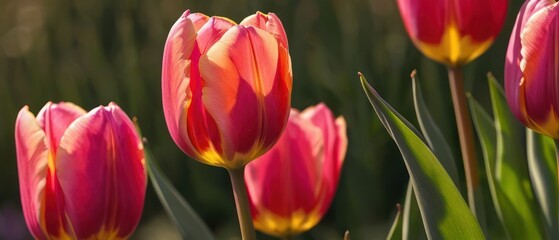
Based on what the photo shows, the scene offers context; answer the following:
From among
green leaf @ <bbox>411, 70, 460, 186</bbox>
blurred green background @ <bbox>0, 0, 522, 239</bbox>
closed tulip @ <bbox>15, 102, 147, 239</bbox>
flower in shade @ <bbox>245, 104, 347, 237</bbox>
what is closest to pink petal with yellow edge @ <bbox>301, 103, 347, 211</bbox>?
flower in shade @ <bbox>245, 104, 347, 237</bbox>

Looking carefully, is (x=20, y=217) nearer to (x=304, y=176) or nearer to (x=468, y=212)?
(x=304, y=176)

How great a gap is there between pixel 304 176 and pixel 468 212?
1.26 ft

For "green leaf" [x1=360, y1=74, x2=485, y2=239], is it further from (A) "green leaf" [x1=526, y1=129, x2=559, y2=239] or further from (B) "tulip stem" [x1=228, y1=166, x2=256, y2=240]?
(A) "green leaf" [x1=526, y1=129, x2=559, y2=239]

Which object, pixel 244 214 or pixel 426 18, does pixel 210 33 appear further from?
pixel 426 18

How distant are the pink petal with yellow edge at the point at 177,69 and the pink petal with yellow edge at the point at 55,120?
0.54 ft

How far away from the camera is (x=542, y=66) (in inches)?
44.7

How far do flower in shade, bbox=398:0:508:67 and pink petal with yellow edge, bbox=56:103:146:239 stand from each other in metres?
0.43

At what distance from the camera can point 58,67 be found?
3723mm

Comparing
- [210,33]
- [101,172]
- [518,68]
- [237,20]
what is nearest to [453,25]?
[518,68]

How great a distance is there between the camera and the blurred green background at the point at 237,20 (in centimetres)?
294

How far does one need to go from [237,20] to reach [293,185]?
2.07 m

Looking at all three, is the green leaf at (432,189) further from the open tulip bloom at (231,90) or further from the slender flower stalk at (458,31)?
the slender flower stalk at (458,31)

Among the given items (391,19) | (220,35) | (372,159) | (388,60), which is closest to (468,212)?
(220,35)

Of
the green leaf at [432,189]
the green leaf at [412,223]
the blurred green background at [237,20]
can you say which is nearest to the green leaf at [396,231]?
the green leaf at [412,223]
